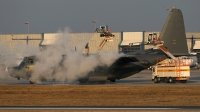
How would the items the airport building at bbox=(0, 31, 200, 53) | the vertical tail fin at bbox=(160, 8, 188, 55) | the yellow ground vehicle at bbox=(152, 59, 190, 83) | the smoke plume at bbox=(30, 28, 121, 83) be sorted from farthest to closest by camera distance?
1. the airport building at bbox=(0, 31, 200, 53)
2. the vertical tail fin at bbox=(160, 8, 188, 55)
3. the yellow ground vehicle at bbox=(152, 59, 190, 83)
4. the smoke plume at bbox=(30, 28, 121, 83)

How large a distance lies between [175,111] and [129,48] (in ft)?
284

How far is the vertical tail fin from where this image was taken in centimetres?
6112

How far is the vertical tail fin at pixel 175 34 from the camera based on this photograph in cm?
6112

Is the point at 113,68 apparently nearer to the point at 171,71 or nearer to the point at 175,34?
the point at 171,71

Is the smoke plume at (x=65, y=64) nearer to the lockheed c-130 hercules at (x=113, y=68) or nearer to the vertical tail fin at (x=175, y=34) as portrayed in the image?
the lockheed c-130 hercules at (x=113, y=68)

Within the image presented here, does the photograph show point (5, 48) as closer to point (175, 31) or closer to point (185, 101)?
point (175, 31)

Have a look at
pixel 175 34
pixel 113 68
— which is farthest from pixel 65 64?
pixel 175 34

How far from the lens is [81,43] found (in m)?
55.8

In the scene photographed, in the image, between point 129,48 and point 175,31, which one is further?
point 129,48

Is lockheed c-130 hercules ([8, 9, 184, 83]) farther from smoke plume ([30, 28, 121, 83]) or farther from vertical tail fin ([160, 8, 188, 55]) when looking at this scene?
vertical tail fin ([160, 8, 188, 55])

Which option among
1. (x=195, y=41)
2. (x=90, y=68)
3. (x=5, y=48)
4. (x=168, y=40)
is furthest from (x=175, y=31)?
(x=195, y=41)

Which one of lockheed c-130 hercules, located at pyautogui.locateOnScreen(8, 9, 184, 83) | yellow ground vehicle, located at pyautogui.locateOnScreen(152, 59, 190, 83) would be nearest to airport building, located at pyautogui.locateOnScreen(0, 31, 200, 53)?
yellow ground vehicle, located at pyautogui.locateOnScreen(152, 59, 190, 83)

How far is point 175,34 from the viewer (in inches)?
2447

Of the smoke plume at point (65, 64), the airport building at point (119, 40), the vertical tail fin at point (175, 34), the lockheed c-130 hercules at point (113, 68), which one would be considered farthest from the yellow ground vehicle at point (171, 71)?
the airport building at point (119, 40)
